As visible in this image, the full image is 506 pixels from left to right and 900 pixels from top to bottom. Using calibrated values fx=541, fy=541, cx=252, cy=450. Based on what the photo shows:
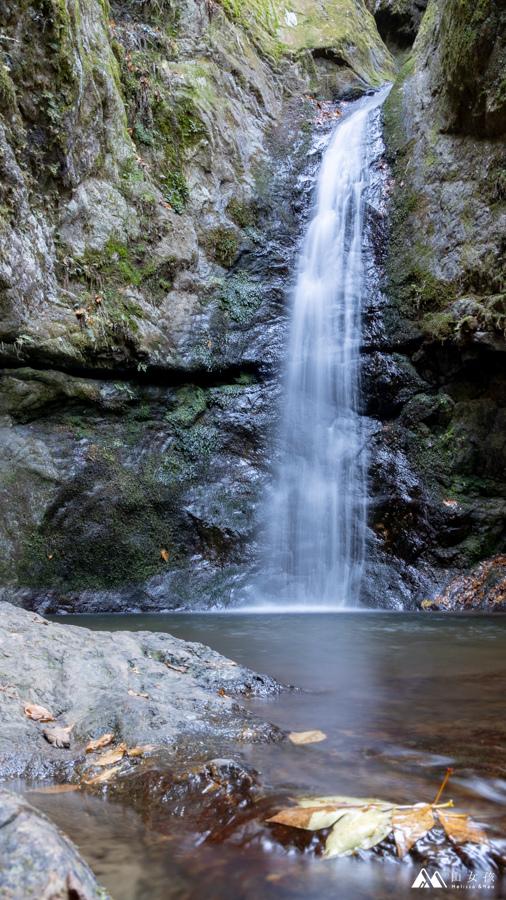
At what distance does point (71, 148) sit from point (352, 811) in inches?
337

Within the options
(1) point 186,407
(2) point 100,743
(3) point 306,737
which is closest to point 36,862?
(2) point 100,743

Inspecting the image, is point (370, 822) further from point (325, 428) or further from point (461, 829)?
point (325, 428)

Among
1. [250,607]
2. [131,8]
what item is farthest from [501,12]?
[250,607]

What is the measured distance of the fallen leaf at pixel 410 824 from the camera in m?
1.27

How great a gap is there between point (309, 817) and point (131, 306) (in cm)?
793

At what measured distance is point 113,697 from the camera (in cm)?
235

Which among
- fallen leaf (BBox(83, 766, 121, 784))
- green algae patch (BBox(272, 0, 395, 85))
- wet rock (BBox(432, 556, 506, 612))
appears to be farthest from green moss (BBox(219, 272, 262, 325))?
fallen leaf (BBox(83, 766, 121, 784))

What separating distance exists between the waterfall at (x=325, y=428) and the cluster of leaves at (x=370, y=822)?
612 centimetres

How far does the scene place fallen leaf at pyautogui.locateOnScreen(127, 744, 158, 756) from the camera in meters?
1.90

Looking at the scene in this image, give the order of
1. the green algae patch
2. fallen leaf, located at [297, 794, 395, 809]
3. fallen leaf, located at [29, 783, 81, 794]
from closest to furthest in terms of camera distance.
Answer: fallen leaf, located at [297, 794, 395, 809], fallen leaf, located at [29, 783, 81, 794], the green algae patch

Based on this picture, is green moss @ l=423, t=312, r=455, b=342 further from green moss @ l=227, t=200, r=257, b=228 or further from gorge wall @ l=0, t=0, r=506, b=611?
green moss @ l=227, t=200, r=257, b=228

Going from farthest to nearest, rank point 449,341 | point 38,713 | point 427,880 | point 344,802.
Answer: point 449,341, point 38,713, point 344,802, point 427,880

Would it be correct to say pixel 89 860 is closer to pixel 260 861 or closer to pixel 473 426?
pixel 260 861

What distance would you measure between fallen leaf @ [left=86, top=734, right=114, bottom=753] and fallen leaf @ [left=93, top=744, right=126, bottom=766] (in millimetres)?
59
